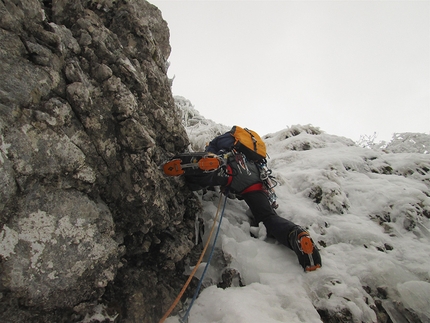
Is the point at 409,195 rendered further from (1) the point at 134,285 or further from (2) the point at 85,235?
(2) the point at 85,235

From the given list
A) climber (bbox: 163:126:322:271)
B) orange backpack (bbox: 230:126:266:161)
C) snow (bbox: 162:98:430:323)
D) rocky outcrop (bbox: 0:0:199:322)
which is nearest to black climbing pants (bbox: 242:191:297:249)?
climber (bbox: 163:126:322:271)

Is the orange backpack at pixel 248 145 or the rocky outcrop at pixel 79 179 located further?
the orange backpack at pixel 248 145

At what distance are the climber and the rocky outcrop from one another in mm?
644

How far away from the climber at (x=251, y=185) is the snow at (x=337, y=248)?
219 millimetres

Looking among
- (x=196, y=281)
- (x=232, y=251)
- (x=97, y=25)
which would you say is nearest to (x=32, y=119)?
(x=97, y=25)

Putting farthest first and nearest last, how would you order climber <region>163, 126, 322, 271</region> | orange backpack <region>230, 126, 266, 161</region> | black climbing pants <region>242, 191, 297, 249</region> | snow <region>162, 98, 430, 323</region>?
orange backpack <region>230, 126, 266, 161</region>, black climbing pants <region>242, 191, 297, 249</region>, climber <region>163, 126, 322, 271</region>, snow <region>162, 98, 430, 323</region>

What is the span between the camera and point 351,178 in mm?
5461

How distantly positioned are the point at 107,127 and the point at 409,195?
5.26 metres

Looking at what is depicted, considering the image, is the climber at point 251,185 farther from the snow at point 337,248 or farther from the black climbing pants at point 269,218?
the snow at point 337,248

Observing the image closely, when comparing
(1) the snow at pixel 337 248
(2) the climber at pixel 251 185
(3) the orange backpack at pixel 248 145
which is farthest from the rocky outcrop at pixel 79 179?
(3) the orange backpack at pixel 248 145

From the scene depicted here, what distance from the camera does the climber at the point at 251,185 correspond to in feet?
10.6

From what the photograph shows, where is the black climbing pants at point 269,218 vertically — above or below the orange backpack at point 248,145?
below

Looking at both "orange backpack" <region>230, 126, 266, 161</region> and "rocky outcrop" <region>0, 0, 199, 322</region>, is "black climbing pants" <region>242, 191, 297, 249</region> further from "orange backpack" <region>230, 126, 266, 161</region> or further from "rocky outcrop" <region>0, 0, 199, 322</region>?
"rocky outcrop" <region>0, 0, 199, 322</region>

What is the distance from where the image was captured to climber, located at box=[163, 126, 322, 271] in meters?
3.25
